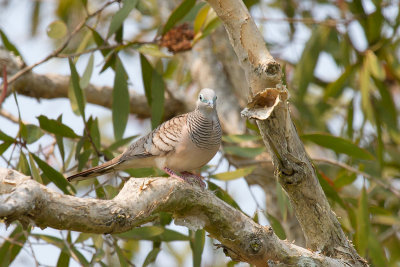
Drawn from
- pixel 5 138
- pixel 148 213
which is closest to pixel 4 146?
pixel 5 138

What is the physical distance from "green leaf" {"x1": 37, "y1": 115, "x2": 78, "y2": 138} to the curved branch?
4.09ft

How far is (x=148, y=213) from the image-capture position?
2.08m

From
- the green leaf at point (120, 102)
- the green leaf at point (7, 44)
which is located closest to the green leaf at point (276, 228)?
the green leaf at point (120, 102)

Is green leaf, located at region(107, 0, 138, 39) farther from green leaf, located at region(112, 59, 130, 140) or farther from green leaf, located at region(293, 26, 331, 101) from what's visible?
green leaf, located at region(293, 26, 331, 101)

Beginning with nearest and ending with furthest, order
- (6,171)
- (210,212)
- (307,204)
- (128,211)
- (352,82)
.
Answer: (6,171) → (128,211) → (210,212) → (307,204) → (352,82)

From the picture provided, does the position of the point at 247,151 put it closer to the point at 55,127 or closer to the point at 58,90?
the point at 55,127

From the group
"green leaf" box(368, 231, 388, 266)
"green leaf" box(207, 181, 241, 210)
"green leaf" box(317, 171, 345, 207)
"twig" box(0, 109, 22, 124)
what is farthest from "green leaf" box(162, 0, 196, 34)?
"green leaf" box(368, 231, 388, 266)

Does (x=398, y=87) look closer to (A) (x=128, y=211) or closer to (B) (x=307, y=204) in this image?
(B) (x=307, y=204)

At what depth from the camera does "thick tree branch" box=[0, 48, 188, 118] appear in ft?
13.6

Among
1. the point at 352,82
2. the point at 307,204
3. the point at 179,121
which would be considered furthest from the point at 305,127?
the point at 307,204

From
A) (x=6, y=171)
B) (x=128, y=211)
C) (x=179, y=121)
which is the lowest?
(x=128, y=211)

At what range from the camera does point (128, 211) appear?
2.00 m

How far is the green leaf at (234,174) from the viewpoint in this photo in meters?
3.42

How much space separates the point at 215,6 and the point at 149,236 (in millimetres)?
1428
